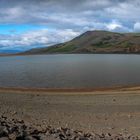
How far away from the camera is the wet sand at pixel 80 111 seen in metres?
14.6

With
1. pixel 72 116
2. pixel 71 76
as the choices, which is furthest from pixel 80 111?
pixel 71 76

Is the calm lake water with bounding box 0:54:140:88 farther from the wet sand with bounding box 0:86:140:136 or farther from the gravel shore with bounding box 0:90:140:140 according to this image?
the gravel shore with bounding box 0:90:140:140

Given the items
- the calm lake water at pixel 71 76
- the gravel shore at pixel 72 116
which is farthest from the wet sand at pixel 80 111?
the calm lake water at pixel 71 76

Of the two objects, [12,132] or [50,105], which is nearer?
[12,132]

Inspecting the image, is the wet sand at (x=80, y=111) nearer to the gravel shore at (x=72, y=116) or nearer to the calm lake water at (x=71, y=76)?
the gravel shore at (x=72, y=116)

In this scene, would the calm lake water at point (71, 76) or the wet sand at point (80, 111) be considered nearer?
the wet sand at point (80, 111)

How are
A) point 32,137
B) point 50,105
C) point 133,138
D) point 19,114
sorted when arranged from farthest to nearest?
point 50,105
point 19,114
point 133,138
point 32,137

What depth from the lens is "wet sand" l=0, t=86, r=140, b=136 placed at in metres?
14.6

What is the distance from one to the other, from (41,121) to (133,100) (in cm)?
686

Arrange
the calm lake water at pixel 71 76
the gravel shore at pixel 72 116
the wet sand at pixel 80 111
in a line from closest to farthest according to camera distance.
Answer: the gravel shore at pixel 72 116, the wet sand at pixel 80 111, the calm lake water at pixel 71 76

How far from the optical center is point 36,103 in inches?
787

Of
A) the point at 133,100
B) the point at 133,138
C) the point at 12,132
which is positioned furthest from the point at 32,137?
the point at 133,100

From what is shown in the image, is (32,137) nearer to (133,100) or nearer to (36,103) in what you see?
(36,103)

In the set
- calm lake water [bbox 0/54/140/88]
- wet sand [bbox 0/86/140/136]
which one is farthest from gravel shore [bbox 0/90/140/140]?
calm lake water [bbox 0/54/140/88]
